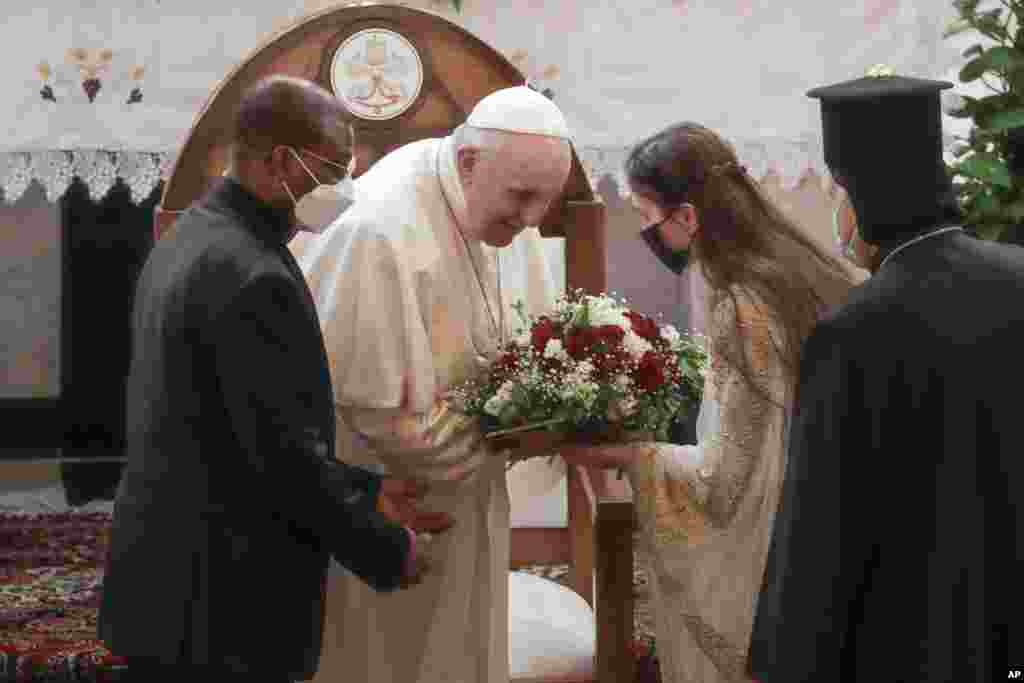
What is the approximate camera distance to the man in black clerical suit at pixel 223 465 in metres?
3.18

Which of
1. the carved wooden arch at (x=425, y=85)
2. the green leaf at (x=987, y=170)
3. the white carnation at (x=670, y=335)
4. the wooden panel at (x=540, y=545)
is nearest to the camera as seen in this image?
the white carnation at (x=670, y=335)

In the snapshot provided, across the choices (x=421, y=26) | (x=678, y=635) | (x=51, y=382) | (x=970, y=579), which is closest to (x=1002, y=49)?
(x=421, y=26)

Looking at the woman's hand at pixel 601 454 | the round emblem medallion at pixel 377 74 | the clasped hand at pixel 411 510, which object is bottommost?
the clasped hand at pixel 411 510

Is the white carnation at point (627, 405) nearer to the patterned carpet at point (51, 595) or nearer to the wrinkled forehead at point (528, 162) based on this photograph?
the wrinkled forehead at point (528, 162)

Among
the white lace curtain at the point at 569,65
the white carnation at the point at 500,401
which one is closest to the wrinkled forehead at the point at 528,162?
the white carnation at the point at 500,401

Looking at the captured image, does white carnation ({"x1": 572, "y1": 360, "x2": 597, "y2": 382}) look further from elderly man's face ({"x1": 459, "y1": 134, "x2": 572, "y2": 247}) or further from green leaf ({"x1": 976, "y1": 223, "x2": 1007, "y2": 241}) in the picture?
green leaf ({"x1": 976, "y1": 223, "x2": 1007, "y2": 241})

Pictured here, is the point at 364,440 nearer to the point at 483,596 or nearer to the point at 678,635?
the point at 483,596

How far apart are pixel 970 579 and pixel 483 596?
1802mm

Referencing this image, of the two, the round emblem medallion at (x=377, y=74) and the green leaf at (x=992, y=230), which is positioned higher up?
the round emblem medallion at (x=377, y=74)

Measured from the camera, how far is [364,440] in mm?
4023

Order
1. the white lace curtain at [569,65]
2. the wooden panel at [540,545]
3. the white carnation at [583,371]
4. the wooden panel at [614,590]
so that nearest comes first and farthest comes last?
the white carnation at [583,371] < the wooden panel at [614,590] < the wooden panel at [540,545] < the white lace curtain at [569,65]

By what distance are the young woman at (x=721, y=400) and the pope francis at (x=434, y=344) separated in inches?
11.8

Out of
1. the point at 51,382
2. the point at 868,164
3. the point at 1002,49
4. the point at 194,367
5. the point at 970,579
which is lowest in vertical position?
the point at 51,382

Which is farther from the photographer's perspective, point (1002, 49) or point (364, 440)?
point (1002, 49)
